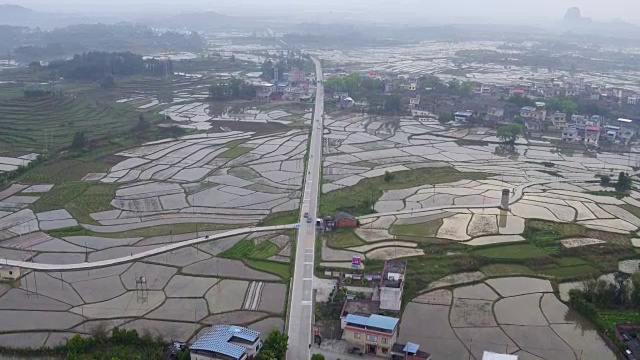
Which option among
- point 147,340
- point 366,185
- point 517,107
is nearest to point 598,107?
point 517,107

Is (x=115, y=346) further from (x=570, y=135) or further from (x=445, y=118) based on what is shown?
(x=445, y=118)

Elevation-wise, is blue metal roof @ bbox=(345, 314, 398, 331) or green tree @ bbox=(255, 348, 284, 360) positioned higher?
blue metal roof @ bbox=(345, 314, 398, 331)

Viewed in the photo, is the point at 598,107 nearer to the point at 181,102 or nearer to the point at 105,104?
the point at 181,102

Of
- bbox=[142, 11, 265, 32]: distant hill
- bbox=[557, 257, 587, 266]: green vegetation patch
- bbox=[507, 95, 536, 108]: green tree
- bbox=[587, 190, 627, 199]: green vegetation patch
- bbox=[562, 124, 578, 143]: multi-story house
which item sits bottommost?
bbox=[557, 257, 587, 266]: green vegetation patch

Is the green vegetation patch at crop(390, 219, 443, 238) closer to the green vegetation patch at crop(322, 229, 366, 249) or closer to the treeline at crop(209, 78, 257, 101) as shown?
the green vegetation patch at crop(322, 229, 366, 249)

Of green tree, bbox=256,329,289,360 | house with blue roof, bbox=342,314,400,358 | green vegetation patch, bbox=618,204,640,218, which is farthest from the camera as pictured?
green vegetation patch, bbox=618,204,640,218

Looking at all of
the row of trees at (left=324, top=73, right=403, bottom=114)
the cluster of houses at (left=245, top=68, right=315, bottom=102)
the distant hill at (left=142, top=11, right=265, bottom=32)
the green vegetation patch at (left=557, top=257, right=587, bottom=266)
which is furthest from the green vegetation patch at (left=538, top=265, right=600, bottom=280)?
the distant hill at (left=142, top=11, right=265, bottom=32)

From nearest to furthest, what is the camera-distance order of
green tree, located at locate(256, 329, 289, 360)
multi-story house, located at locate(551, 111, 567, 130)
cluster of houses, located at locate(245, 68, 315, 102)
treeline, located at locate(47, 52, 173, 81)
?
green tree, located at locate(256, 329, 289, 360)
multi-story house, located at locate(551, 111, 567, 130)
cluster of houses, located at locate(245, 68, 315, 102)
treeline, located at locate(47, 52, 173, 81)
